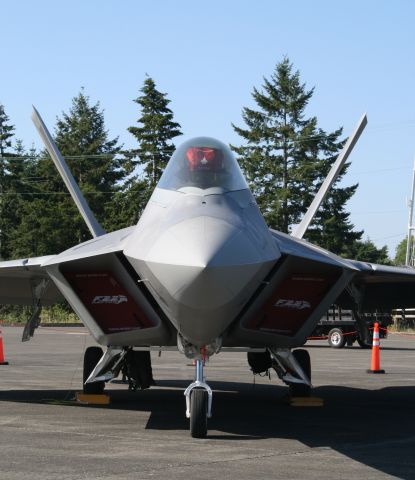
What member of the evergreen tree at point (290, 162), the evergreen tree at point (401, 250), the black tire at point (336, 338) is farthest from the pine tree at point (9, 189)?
the evergreen tree at point (401, 250)

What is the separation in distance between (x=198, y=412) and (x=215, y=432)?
0.61 metres

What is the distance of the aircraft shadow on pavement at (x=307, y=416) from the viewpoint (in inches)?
295

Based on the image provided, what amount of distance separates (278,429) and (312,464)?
200 cm

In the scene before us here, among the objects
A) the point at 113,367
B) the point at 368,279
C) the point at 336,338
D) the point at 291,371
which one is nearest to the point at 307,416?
the point at 291,371

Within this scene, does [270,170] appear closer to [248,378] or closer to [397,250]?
[248,378]

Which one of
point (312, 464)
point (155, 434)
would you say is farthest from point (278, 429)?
point (312, 464)

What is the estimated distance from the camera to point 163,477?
237 inches

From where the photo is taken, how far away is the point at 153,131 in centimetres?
5700

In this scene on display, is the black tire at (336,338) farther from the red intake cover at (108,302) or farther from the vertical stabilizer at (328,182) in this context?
the red intake cover at (108,302)

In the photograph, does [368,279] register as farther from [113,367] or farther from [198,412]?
[198,412]

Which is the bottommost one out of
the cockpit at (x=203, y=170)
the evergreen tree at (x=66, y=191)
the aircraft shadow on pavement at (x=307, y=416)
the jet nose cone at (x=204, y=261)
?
the aircraft shadow on pavement at (x=307, y=416)

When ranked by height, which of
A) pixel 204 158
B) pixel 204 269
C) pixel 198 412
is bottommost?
pixel 198 412

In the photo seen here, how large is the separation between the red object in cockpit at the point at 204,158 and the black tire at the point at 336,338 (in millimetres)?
19078

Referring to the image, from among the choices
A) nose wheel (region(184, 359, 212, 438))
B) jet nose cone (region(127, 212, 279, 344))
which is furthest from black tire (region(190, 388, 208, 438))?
jet nose cone (region(127, 212, 279, 344))
